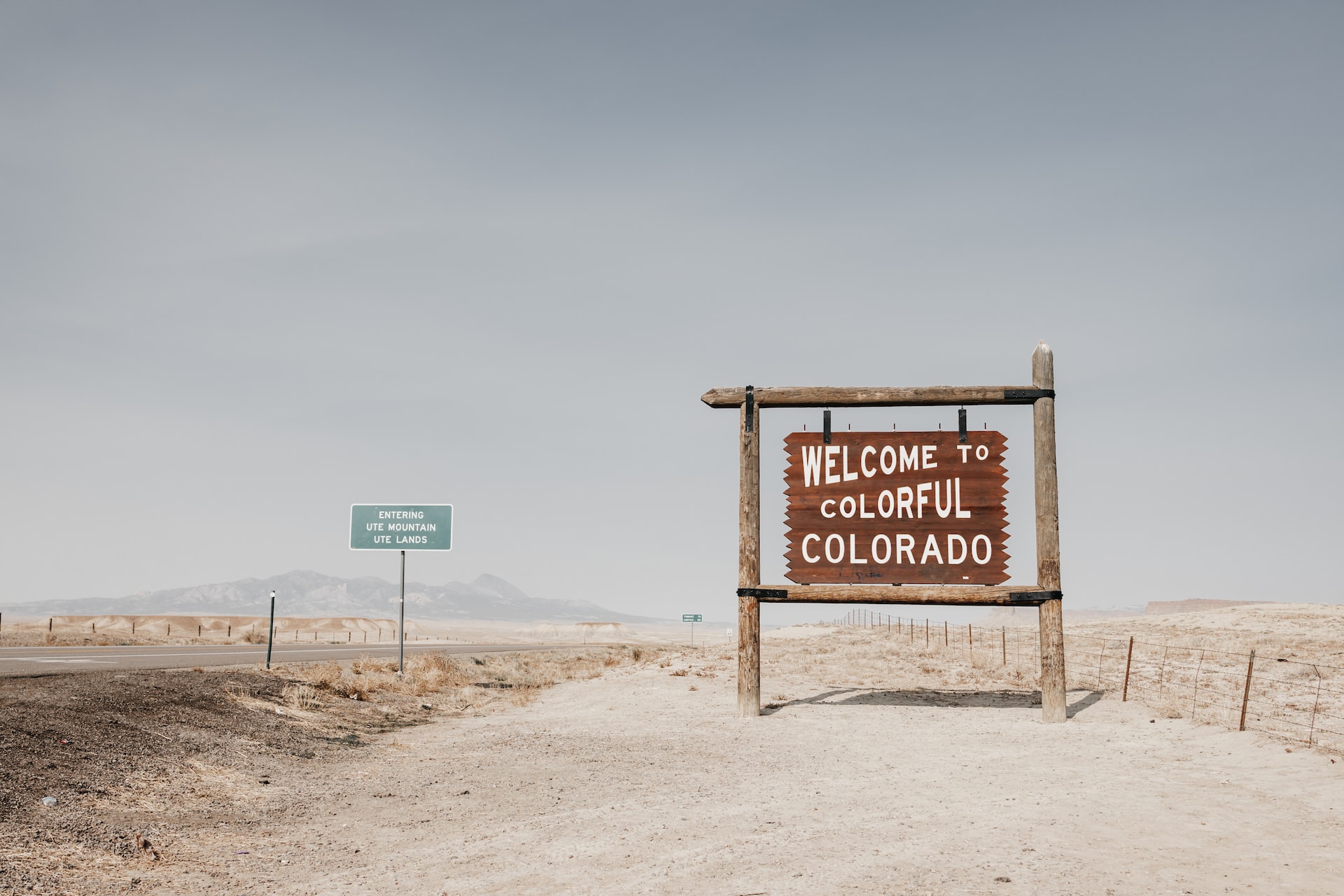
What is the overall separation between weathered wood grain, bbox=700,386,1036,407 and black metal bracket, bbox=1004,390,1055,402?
0.01 meters

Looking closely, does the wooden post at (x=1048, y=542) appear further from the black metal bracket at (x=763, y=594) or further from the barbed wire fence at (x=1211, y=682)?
the black metal bracket at (x=763, y=594)

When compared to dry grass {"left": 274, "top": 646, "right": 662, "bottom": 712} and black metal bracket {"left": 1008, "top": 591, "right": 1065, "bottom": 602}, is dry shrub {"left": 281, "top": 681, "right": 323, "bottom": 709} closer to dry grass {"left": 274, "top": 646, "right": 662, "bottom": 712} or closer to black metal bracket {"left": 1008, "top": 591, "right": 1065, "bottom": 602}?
dry grass {"left": 274, "top": 646, "right": 662, "bottom": 712}

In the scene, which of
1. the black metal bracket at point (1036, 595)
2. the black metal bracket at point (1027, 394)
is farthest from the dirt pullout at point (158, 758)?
the black metal bracket at point (1027, 394)

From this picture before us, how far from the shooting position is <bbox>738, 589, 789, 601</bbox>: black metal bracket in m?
15.0

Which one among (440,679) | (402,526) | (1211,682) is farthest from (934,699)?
(402,526)

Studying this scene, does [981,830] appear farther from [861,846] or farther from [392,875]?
[392,875]

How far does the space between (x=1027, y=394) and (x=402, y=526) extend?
53.8ft

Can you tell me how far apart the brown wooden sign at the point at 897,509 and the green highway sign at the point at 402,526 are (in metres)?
12.2

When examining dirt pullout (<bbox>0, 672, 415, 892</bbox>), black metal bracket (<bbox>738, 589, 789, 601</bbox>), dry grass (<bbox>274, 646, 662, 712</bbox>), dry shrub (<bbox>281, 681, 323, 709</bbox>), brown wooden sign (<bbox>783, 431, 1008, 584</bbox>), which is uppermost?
brown wooden sign (<bbox>783, 431, 1008, 584</bbox>)

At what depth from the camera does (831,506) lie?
1534 centimetres

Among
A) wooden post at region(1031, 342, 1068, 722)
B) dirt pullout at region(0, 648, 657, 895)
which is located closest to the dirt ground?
dirt pullout at region(0, 648, 657, 895)

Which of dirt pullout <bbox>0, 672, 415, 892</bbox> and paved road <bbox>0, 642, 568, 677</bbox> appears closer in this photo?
dirt pullout <bbox>0, 672, 415, 892</bbox>

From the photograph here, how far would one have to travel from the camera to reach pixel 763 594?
15125 millimetres

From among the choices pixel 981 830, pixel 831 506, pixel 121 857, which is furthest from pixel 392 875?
pixel 831 506
